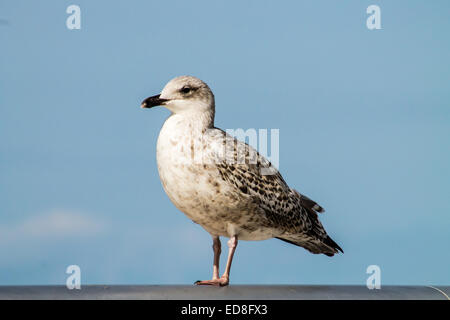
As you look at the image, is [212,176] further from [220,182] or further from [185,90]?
[185,90]

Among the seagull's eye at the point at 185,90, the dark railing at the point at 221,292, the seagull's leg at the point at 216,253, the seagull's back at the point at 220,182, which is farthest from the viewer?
the seagull's leg at the point at 216,253

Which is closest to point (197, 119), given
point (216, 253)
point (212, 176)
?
point (212, 176)

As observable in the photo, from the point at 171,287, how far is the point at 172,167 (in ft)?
3.28

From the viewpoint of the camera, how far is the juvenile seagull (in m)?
5.67

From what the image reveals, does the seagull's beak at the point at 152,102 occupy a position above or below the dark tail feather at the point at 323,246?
above

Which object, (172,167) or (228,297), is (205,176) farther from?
(228,297)

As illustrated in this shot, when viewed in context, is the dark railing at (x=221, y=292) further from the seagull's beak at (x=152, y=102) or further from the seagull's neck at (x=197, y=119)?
the seagull's beak at (x=152, y=102)

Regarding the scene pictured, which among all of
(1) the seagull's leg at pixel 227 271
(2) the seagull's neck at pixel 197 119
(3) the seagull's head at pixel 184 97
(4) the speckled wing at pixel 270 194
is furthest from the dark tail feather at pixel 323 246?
(3) the seagull's head at pixel 184 97

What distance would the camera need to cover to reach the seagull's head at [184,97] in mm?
5891

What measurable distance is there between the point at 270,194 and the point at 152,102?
130 cm

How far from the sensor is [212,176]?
568 centimetres

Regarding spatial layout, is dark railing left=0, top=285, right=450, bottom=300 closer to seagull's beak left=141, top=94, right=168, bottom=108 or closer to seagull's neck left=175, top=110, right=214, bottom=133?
seagull's neck left=175, top=110, right=214, bottom=133

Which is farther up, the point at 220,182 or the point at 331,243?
the point at 220,182
